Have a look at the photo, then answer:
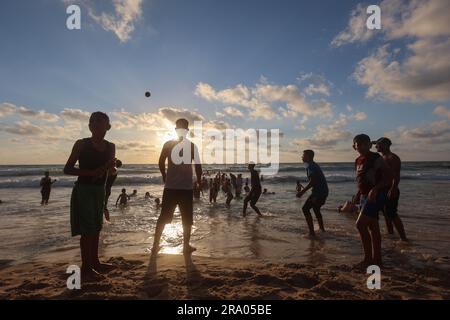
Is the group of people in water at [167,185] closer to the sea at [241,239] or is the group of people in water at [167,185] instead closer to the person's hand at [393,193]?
the sea at [241,239]

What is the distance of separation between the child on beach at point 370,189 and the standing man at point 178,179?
288cm

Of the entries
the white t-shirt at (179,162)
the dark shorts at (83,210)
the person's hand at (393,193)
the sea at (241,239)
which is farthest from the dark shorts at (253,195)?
the dark shorts at (83,210)

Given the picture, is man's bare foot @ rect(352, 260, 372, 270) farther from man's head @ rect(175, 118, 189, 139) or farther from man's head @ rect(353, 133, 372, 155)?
man's head @ rect(175, 118, 189, 139)

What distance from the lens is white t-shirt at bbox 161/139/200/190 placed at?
5578mm

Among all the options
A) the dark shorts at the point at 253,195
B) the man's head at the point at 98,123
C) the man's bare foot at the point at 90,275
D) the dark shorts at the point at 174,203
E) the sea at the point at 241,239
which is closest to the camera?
the man's bare foot at the point at 90,275

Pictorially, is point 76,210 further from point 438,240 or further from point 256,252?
point 438,240

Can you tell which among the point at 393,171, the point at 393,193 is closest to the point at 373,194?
the point at 393,171

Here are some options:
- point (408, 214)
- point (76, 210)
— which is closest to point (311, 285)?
point (76, 210)

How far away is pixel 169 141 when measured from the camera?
5.73 m

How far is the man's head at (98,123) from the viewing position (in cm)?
435

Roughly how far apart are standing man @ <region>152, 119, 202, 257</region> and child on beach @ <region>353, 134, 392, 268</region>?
9.44ft

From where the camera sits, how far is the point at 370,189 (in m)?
4.93
